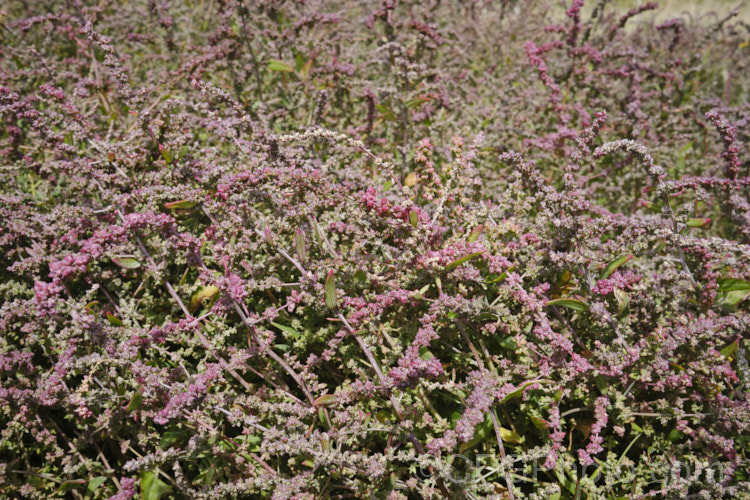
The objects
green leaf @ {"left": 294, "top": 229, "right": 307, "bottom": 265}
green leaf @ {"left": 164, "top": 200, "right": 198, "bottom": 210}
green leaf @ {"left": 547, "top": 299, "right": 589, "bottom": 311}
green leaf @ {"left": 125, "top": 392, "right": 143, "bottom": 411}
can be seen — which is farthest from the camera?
green leaf @ {"left": 164, "top": 200, "right": 198, "bottom": 210}

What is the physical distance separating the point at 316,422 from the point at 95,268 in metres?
1.48

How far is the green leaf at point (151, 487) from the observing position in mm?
2402

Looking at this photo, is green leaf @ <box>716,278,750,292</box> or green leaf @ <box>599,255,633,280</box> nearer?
green leaf @ <box>599,255,633,280</box>

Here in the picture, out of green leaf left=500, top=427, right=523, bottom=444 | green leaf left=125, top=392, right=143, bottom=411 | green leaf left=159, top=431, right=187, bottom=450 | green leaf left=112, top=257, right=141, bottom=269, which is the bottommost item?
green leaf left=159, top=431, right=187, bottom=450

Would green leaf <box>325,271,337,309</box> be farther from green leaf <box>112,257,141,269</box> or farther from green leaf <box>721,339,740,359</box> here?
green leaf <box>721,339,740,359</box>

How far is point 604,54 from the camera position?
461cm

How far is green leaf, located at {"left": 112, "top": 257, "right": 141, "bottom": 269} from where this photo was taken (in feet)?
9.11

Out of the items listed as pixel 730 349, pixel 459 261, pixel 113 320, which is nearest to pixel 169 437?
pixel 113 320

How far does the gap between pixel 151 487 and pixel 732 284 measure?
308 cm

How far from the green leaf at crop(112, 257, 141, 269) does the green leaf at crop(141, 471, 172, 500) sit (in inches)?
41.5

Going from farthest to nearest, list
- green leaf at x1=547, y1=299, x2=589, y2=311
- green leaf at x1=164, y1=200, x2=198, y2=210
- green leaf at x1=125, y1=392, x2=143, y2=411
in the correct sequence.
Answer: green leaf at x1=164, y1=200, x2=198, y2=210, green leaf at x1=547, y1=299, x2=589, y2=311, green leaf at x1=125, y1=392, x2=143, y2=411

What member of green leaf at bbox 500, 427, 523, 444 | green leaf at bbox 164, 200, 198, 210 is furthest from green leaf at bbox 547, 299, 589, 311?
green leaf at bbox 164, 200, 198, 210

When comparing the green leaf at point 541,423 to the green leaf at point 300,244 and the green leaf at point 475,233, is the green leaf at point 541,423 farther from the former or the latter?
the green leaf at point 300,244

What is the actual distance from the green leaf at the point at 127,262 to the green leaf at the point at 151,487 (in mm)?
1055
